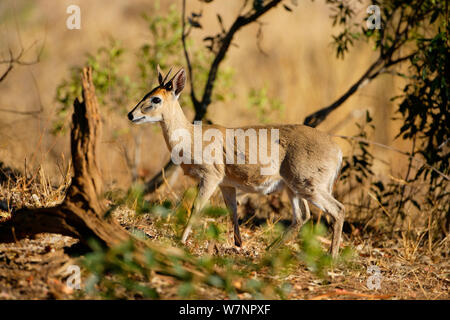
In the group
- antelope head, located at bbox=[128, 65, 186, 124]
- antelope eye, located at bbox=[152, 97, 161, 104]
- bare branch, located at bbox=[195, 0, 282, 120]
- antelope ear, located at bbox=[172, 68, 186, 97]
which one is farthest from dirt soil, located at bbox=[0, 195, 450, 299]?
bare branch, located at bbox=[195, 0, 282, 120]

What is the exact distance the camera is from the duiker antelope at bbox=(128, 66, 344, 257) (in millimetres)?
5410

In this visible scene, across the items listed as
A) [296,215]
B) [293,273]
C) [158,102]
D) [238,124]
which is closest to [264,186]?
[296,215]

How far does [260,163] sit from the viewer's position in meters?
5.48

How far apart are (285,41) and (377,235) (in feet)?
29.6

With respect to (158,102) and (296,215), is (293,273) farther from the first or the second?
(158,102)

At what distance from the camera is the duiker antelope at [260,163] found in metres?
5.41

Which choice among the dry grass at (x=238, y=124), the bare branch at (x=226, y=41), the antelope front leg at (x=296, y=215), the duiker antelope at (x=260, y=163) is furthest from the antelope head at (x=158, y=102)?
the bare branch at (x=226, y=41)

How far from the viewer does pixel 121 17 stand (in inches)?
691

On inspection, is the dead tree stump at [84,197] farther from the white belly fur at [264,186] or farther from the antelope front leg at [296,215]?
the antelope front leg at [296,215]

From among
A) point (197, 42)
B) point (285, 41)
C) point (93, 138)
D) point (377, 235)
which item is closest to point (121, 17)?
point (197, 42)

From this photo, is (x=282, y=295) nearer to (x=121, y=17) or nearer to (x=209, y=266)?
(x=209, y=266)

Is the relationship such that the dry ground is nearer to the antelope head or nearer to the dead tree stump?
the dead tree stump

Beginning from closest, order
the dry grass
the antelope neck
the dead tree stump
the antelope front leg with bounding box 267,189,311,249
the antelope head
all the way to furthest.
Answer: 1. the dead tree stump
2. the dry grass
3. the antelope head
4. the antelope neck
5. the antelope front leg with bounding box 267,189,311,249
